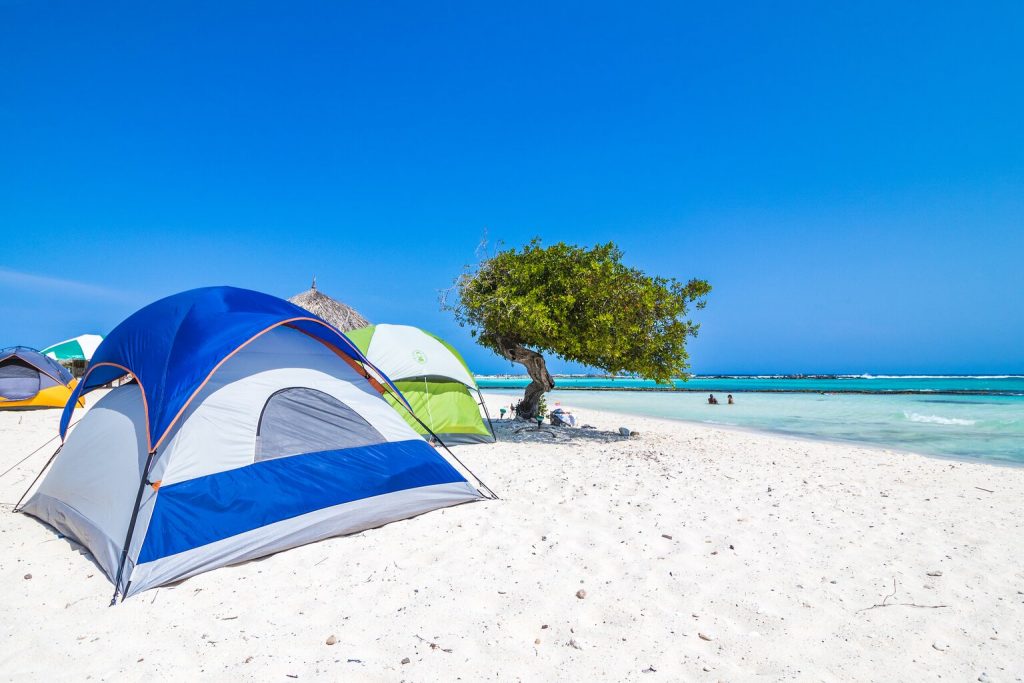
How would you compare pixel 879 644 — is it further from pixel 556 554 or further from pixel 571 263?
pixel 571 263

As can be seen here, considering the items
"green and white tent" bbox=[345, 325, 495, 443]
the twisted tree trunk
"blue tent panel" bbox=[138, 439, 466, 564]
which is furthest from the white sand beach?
the twisted tree trunk

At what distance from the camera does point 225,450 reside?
423cm

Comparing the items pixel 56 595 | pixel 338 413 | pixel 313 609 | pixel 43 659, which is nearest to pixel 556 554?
pixel 313 609

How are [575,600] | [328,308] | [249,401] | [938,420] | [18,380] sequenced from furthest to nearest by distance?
[938,420] → [328,308] → [18,380] → [249,401] → [575,600]

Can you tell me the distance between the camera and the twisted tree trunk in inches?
442

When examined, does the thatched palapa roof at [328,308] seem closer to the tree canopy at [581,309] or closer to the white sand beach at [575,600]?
the tree canopy at [581,309]

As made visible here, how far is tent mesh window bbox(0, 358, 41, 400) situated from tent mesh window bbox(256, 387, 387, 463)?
49.7 feet

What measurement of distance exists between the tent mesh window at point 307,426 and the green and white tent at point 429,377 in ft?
12.6

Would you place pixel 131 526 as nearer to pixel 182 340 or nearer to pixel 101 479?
pixel 101 479

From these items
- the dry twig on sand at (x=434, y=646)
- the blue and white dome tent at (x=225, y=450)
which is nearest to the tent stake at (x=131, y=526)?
the blue and white dome tent at (x=225, y=450)

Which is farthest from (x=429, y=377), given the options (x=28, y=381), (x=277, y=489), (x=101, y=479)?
(x=28, y=381)

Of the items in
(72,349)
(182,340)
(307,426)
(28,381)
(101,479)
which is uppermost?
(72,349)

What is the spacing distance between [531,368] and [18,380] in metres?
15.0

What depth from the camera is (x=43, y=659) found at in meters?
2.72
